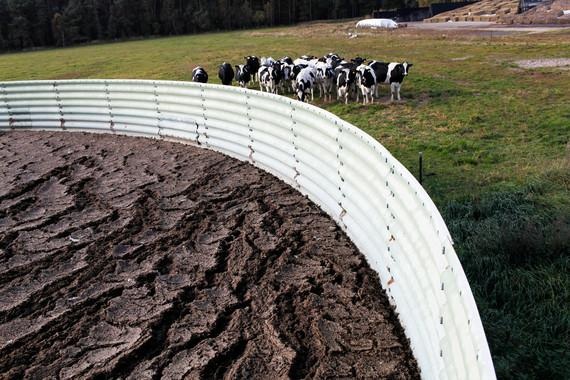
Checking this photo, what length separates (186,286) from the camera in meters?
5.54

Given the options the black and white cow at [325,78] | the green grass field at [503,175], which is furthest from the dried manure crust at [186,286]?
the black and white cow at [325,78]

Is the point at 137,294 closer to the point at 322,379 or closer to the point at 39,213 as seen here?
the point at 322,379

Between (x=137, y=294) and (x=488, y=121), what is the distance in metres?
8.82

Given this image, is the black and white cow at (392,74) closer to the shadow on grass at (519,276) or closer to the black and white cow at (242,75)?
the black and white cow at (242,75)

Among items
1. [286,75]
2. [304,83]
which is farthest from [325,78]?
[286,75]

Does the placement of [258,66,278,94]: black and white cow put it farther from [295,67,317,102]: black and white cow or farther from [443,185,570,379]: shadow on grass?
[443,185,570,379]: shadow on grass

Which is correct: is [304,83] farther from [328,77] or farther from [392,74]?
[392,74]

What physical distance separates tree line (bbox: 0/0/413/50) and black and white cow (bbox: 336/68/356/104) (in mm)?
59239

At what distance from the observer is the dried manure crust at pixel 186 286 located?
4418 mm

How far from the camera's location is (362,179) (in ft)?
18.8

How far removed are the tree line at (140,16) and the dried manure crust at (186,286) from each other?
A: 64.9m

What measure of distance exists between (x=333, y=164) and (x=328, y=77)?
10.7m

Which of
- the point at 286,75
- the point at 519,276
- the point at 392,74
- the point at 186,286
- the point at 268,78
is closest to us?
the point at 519,276

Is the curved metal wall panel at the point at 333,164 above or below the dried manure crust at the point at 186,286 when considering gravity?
above
